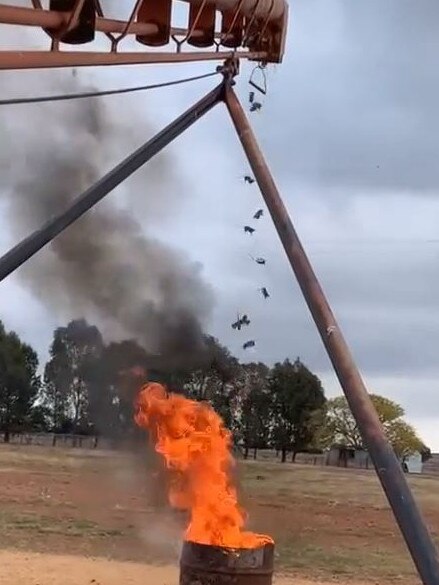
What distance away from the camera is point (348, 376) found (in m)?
8.04

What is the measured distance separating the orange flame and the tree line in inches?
36.9

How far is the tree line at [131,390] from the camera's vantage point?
1345 centimetres

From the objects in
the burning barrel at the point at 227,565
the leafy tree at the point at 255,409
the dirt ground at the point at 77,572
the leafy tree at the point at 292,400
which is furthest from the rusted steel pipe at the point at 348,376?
the leafy tree at the point at 292,400

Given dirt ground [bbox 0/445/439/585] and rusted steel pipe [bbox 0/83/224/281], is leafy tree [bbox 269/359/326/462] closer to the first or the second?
dirt ground [bbox 0/445/439/585]

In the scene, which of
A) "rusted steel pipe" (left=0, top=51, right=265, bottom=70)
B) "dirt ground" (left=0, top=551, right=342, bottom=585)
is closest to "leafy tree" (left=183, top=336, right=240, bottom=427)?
"dirt ground" (left=0, top=551, right=342, bottom=585)

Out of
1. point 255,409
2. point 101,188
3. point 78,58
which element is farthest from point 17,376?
point 78,58

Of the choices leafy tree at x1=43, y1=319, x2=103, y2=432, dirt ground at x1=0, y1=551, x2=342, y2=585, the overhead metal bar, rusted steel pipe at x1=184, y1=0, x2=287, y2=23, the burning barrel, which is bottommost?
dirt ground at x1=0, y1=551, x2=342, y2=585

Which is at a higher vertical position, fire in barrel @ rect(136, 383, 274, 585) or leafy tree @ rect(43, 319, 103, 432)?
leafy tree @ rect(43, 319, 103, 432)

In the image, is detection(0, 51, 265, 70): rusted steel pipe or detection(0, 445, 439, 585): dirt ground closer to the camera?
detection(0, 51, 265, 70): rusted steel pipe

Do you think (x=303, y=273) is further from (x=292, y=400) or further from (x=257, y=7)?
(x=292, y=400)

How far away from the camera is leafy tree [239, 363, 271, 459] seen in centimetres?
1792

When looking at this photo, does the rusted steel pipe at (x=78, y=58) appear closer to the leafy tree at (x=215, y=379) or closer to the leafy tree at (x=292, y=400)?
the leafy tree at (x=215, y=379)

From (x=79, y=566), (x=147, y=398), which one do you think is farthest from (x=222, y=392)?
(x=147, y=398)

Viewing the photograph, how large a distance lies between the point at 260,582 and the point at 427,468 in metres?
35.7
